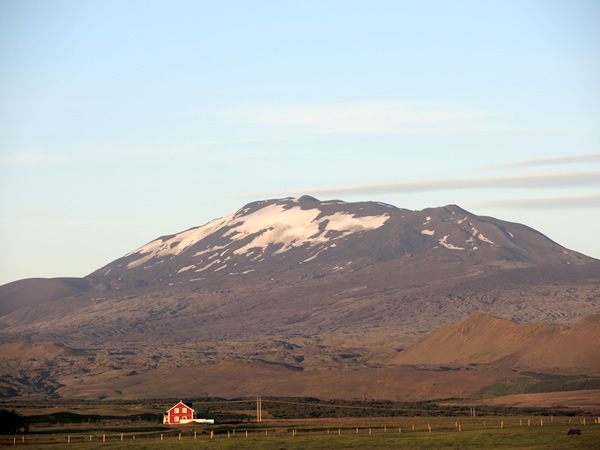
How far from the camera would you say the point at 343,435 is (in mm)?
102000

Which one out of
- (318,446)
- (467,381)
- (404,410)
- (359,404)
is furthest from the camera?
(467,381)

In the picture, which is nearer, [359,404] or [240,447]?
[240,447]

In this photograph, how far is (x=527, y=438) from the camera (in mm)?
91375

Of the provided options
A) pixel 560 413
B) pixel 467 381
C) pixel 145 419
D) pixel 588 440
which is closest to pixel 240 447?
pixel 588 440

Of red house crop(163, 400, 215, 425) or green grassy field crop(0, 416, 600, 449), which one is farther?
red house crop(163, 400, 215, 425)

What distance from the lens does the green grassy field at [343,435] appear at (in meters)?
89.2

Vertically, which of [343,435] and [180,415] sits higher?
[180,415]

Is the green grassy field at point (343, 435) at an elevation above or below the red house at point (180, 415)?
below

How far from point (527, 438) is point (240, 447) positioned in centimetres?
2495

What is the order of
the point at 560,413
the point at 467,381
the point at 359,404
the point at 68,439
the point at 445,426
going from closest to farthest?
the point at 68,439 < the point at 445,426 < the point at 560,413 < the point at 359,404 < the point at 467,381

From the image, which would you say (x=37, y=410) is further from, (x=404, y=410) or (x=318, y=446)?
(x=318, y=446)

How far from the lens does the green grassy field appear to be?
8919 centimetres

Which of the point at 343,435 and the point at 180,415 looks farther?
the point at 180,415

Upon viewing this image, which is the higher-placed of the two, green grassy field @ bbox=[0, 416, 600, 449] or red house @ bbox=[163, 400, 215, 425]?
red house @ bbox=[163, 400, 215, 425]
